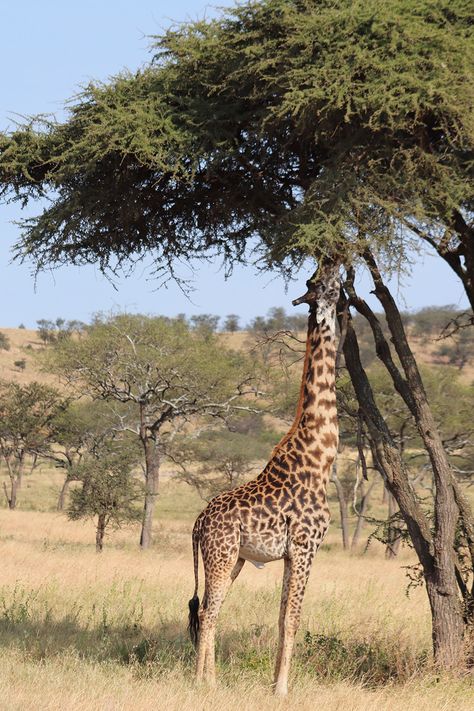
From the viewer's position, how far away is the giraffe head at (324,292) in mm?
7781

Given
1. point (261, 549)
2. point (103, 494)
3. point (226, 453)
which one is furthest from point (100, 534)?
point (261, 549)

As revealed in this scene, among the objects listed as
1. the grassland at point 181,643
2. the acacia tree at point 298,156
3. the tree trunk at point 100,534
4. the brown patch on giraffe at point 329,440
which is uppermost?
the acacia tree at point 298,156

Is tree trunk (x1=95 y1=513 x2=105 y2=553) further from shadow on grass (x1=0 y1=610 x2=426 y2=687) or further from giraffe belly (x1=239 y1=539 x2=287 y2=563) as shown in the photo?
giraffe belly (x1=239 y1=539 x2=287 y2=563)

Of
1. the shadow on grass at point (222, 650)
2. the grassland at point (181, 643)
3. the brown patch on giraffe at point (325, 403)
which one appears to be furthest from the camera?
the shadow on grass at point (222, 650)

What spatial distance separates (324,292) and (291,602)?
2454 millimetres

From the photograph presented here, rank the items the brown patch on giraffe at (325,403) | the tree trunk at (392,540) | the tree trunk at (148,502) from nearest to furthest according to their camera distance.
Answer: the brown patch on giraffe at (325,403)
the tree trunk at (392,540)
the tree trunk at (148,502)

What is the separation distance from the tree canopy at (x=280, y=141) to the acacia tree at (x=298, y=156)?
0.02m

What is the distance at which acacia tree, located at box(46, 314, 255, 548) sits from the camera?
2402 centimetres

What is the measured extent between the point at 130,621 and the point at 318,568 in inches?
369

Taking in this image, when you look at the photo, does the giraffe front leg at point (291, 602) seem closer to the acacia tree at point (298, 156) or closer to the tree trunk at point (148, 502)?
the acacia tree at point (298, 156)

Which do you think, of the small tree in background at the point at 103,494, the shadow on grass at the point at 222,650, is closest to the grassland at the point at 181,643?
the shadow on grass at the point at 222,650

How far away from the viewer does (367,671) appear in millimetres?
8688

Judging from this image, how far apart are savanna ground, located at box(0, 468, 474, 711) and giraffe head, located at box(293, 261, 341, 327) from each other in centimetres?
297

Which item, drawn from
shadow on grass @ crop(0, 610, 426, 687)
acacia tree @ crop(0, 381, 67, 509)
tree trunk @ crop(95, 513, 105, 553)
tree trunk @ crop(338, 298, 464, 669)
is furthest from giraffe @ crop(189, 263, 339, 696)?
acacia tree @ crop(0, 381, 67, 509)
